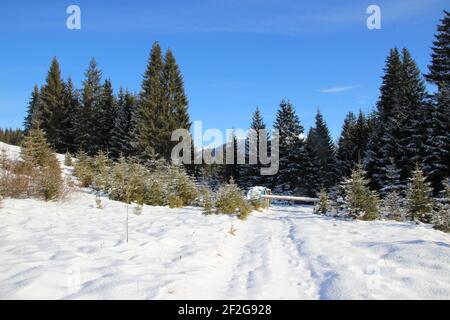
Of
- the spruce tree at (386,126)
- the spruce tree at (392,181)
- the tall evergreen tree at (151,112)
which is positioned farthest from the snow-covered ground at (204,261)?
the tall evergreen tree at (151,112)

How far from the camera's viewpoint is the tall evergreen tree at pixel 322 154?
3775 cm

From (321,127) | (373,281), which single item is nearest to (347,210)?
(373,281)

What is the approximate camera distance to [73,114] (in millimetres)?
41062

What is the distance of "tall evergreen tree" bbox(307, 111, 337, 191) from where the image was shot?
A: 37.8 meters

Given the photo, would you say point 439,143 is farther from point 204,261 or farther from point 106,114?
point 106,114

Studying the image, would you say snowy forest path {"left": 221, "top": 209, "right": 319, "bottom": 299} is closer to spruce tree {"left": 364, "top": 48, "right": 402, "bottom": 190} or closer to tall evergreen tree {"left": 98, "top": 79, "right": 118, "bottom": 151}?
spruce tree {"left": 364, "top": 48, "right": 402, "bottom": 190}

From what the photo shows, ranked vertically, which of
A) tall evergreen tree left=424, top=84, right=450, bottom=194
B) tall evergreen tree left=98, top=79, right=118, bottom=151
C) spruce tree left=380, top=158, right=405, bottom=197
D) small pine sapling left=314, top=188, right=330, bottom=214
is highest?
tall evergreen tree left=98, top=79, right=118, bottom=151

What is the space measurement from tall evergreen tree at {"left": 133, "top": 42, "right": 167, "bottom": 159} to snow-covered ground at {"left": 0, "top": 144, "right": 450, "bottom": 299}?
25839mm

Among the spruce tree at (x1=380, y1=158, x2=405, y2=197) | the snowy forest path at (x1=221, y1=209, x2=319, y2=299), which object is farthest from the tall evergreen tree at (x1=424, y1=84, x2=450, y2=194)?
the snowy forest path at (x1=221, y1=209, x2=319, y2=299)

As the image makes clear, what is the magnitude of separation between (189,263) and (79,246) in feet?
6.73

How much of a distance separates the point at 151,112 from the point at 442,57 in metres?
27.0

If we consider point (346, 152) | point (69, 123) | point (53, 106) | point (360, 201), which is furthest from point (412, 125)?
point (53, 106)

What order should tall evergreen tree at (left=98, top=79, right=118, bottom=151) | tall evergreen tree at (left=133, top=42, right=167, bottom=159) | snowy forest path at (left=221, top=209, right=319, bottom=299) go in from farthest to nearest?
tall evergreen tree at (left=98, top=79, right=118, bottom=151)
tall evergreen tree at (left=133, top=42, right=167, bottom=159)
snowy forest path at (left=221, top=209, right=319, bottom=299)
